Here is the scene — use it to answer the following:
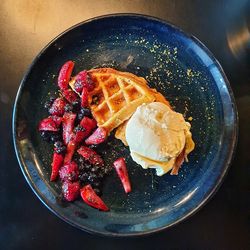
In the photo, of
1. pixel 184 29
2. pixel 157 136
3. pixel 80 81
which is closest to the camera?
pixel 157 136

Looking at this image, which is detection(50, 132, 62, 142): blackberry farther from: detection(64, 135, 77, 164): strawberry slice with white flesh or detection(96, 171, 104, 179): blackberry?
detection(96, 171, 104, 179): blackberry

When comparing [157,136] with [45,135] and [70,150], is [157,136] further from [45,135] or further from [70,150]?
[45,135]

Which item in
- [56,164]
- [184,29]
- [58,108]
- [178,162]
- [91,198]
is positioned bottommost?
[91,198]

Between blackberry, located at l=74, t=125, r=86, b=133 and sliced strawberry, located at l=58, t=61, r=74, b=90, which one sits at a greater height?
sliced strawberry, located at l=58, t=61, r=74, b=90

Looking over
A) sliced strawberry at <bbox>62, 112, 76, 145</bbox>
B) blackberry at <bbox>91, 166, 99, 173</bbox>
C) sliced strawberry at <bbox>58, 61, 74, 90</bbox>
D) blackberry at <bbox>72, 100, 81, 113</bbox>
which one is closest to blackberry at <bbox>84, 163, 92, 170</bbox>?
blackberry at <bbox>91, 166, 99, 173</bbox>

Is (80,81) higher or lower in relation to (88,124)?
higher

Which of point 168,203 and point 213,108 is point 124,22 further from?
point 168,203

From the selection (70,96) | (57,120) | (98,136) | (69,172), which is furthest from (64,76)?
(69,172)

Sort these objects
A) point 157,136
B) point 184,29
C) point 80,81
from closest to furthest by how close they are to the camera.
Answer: point 157,136
point 80,81
point 184,29
